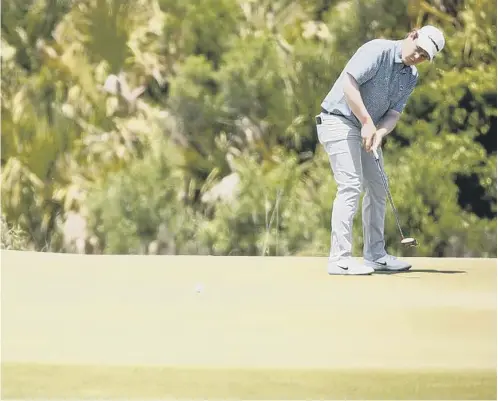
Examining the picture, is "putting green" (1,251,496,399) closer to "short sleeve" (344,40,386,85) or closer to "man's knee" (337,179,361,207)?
"man's knee" (337,179,361,207)

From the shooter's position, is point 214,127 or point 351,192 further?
point 214,127

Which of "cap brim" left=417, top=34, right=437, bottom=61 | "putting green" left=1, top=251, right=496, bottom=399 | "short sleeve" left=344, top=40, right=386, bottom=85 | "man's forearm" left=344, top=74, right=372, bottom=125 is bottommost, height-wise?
"putting green" left=1, top=251, right=496, bottom=399

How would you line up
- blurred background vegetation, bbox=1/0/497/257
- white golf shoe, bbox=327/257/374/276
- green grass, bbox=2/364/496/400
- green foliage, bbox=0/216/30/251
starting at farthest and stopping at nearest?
1. green foliage, bbox=0/216/30/251
2. blurred background vegetation, bbox=1/0/497/257
3. white golf shoe, bbox=327/257/374/276
4. green grass, bbox=2/364/496/400

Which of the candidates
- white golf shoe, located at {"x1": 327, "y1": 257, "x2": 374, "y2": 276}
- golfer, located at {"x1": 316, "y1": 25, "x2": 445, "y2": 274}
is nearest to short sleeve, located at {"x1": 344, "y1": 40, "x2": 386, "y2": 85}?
golfer, located at {"x1": 316, "y1": 25, "x2": 445, "y2": 274}

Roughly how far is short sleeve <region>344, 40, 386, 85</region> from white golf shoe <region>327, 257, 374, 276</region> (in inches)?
39.5

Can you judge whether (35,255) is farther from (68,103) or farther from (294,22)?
(294,22)

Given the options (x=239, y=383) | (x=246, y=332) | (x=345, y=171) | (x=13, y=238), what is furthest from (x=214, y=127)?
(x=239, y=383)

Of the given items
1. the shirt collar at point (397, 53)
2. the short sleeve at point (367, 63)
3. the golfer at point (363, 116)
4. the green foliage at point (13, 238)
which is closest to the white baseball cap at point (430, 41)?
the golfer at point (363, 116)

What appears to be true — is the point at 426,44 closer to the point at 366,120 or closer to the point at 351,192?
the point at 366,120

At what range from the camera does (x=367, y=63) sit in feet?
18.5

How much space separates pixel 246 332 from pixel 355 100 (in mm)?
1482

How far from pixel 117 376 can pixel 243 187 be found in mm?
2881

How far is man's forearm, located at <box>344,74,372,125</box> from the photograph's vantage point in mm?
5605

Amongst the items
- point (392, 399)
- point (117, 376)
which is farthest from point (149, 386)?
point (392, 399)
